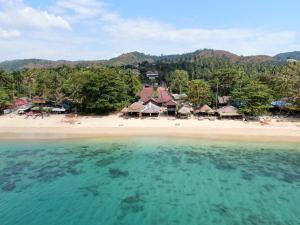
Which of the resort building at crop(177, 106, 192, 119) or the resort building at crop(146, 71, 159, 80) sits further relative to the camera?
the resort building at crop(146, 71, 159, 80)

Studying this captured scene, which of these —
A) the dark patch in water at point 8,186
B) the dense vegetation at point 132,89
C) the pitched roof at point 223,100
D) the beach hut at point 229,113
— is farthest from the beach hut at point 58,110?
the dark patch in water at point 8,186

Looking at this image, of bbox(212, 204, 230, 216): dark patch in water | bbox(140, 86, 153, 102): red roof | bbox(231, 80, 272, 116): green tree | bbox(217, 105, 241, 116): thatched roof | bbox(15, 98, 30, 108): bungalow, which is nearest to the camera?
bbox(212, 204, 230, 216): dark patch in water

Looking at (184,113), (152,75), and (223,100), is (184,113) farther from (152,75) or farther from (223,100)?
(152,75)

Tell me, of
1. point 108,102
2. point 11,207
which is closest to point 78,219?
point 11,207

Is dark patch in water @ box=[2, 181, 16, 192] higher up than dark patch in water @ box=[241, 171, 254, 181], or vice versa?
dark patch in water @ box=[2, 181, 16, 192]

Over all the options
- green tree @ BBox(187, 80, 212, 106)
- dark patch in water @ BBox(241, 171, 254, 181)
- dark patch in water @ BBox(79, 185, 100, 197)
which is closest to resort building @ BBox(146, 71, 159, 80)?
green tree @ BBox(187, 80, 212, 106)

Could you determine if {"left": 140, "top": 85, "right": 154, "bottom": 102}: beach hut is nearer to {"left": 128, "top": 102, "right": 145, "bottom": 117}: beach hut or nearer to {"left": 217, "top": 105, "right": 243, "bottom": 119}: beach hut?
{"left": 128, "top": 102, "right": 145, "bottom": 117}: beach hut

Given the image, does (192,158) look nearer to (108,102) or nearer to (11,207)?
(11,207)
